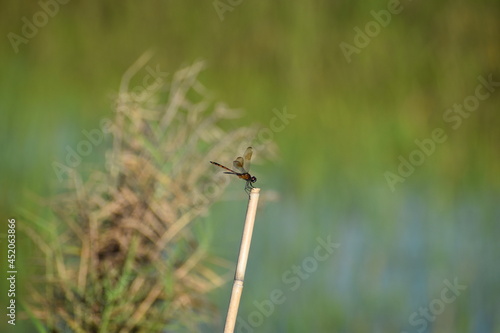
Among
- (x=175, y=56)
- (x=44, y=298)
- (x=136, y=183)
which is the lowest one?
(x=44, y=298)

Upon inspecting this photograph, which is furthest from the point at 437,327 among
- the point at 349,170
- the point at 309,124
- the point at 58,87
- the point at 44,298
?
the point at 58,87

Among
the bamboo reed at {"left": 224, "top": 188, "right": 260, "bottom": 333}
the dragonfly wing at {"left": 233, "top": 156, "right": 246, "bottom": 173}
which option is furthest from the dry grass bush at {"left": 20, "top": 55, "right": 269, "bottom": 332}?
the bamboo reed at {"left": 224, "top": 188, "right": 260, "bottom": 333}

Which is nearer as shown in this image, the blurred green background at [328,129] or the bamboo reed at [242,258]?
the bamboo reed at [242,258]

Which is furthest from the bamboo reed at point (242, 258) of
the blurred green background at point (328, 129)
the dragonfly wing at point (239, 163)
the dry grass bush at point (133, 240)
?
the blurred green background at point (328, 129)

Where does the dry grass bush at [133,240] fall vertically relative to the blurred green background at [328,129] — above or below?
below

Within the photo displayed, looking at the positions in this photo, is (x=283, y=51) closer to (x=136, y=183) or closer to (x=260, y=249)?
(x=260, y=249)

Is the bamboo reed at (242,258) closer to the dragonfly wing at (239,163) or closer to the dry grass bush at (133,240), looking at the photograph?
the dragonfly wing at (239,163)

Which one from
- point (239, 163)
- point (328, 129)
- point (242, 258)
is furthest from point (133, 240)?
point (328, 129)
